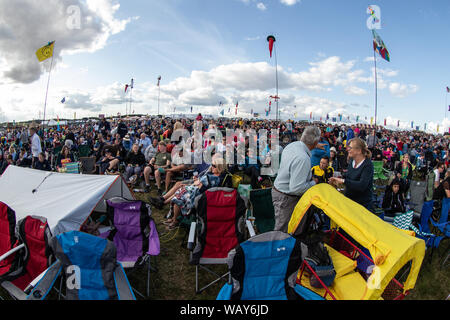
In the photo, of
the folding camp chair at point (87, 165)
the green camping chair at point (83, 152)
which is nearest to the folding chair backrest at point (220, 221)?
the folding camp chair at point (87, 165)

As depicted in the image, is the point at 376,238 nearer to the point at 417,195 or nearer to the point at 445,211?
the point at 445,211

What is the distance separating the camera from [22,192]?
4312 mm

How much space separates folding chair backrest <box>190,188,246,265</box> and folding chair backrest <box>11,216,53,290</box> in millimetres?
1865

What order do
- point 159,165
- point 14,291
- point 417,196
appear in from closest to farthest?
point 14,291 → point 417,196 → point 159,165

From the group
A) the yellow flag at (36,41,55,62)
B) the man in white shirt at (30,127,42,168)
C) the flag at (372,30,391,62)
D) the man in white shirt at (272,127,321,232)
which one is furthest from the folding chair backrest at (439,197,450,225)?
the yellow flag at (36,41,55,62)

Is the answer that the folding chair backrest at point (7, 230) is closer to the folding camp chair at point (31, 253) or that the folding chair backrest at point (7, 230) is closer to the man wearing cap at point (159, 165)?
the folding camp chair at point (31, 253)

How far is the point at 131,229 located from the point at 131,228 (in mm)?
15

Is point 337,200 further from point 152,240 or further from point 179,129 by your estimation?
point 179,129

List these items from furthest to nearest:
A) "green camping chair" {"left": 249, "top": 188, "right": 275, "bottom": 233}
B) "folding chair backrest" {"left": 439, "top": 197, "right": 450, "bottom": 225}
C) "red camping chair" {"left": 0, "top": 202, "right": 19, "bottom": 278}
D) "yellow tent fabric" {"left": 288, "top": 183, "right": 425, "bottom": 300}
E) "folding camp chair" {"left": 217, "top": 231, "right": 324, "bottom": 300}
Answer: "green camping chair" {"left": 249, "top": 188, "right": 275, "bottom": 233} < "folding chair backrest" {"left": 439, "top": 197, "right": 450, "bottom": 225} < "red camping chair" {"left": 0, "top": 202, "right": 19, "bottom": 278} < "folding camp chair" {"left": 217, "top": 231, "right": 324, "bottom": 300} < "yellow tent fabric" {"left": 288, "top": 183, "right": 425, "bottom": 300}

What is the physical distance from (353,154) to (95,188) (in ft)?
14.0

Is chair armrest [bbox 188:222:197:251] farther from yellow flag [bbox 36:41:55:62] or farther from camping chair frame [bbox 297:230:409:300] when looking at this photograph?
yellow flag [bbox 36:41:55:62]

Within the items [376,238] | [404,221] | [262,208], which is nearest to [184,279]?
[262,208]

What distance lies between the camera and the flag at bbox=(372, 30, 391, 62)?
13.6m

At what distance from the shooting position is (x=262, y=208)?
4594 mm
